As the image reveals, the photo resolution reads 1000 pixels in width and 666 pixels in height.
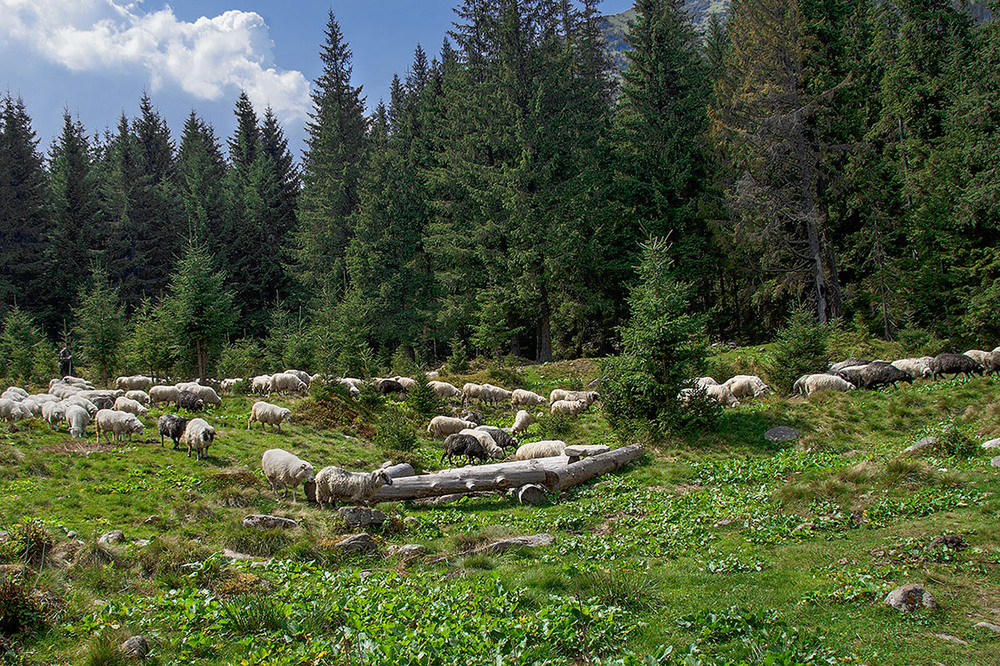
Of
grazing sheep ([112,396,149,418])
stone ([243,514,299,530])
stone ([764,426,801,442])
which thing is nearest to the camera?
stone ([243,514,299,530])

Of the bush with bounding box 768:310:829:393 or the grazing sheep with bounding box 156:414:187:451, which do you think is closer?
the grazing sheep with bounding box 156:414:187:451

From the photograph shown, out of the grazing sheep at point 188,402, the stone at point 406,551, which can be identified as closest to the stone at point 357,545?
the stone at point 406,551

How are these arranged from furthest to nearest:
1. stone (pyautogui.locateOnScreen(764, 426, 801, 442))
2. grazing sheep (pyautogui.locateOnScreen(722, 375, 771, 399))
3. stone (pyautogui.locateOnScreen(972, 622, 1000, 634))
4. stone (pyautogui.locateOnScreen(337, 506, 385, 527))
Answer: grazing sheep (pyautogui.locateOnScreen(722, 375, 771, 399))
stone (pyautogui.locateOnScreen(764, 426, 801, 442))
stone (pyautogui.locateOnScreen(337, 506, 385, 527))
stone (pyautogui.locateOnScreen(972, 622, 1000, 634))

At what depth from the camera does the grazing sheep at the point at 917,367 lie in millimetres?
18891

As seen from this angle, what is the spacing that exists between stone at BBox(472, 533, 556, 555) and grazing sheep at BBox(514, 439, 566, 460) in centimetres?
498

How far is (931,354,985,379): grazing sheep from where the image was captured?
18.4m

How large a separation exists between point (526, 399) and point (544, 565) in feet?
50.8

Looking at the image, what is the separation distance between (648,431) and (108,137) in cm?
7964

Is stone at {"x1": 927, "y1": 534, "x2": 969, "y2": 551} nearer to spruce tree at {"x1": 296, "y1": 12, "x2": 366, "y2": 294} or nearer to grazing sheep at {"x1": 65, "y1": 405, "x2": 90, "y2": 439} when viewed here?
grazing sheep at {"x1": 65, "y1": 405, "x2": 90, "y2": 439}

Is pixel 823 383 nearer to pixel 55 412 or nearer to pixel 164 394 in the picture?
pixel 164 394

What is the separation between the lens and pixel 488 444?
50.0 ft

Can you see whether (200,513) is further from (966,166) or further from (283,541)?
(966,166)

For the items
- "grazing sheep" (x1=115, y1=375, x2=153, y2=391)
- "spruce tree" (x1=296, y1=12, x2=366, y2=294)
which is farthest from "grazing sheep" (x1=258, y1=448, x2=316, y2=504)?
"spruce tree" (x1=296, y1=12, x2=366, y2=294)

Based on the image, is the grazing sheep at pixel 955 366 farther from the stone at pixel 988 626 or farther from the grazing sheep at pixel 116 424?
the grazing sheep at pixel 116 424
